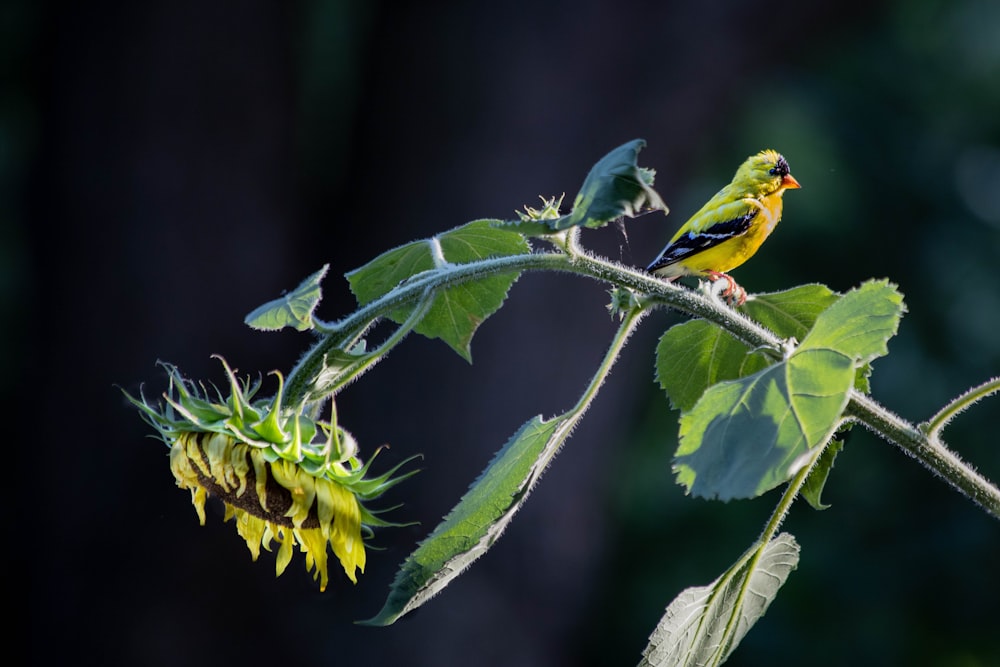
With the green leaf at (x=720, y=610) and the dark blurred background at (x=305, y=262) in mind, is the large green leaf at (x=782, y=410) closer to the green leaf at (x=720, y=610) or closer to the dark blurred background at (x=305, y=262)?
the green leaf at (x=720, y=610)

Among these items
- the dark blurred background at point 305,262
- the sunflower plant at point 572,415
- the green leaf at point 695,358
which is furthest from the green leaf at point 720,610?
the dark blurred background at point 305,262

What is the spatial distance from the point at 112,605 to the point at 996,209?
17.0ft

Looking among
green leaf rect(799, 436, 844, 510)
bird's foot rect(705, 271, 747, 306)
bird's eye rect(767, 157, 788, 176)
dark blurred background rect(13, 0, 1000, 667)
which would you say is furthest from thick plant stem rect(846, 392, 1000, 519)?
dark blurred background rect(13, 0, 1000, 667)

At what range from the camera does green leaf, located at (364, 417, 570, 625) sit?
0.80 m

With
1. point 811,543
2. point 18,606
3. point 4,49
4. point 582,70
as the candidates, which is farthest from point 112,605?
point 811,543

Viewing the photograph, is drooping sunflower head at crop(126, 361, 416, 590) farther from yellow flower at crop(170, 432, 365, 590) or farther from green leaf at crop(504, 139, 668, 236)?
green leaf at crop(504, 139, 668, 236)

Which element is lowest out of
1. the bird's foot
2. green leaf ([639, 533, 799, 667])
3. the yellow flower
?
the yellow flower

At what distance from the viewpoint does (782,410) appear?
0.72m

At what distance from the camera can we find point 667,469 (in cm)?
605

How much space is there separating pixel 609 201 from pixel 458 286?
0.28 metres

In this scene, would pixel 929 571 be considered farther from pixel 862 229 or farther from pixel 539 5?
pixel 539 5

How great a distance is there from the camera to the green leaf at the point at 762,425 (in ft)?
2.22

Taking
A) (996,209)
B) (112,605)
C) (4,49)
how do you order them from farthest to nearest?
(996,209) < (4,49) < (112,605)

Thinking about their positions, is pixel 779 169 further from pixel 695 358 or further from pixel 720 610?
pixel 720 610
